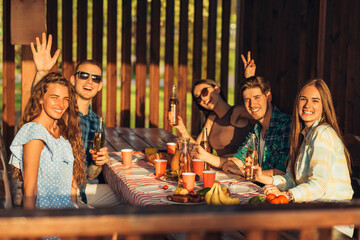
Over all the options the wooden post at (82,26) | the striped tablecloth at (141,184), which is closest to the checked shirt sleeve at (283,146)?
the striped tablecloth at (141,184)

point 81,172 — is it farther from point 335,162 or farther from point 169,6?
point 169,6

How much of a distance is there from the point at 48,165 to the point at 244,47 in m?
4.74

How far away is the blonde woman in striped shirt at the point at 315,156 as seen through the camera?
8.09ft

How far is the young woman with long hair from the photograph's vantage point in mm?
2438

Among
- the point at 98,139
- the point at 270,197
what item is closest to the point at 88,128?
the point at 98,139

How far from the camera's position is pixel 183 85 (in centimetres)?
691

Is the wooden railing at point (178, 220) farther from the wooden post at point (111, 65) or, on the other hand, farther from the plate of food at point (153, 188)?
the wooden post at point (111, 65)

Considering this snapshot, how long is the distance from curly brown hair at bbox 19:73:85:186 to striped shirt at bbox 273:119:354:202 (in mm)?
1181

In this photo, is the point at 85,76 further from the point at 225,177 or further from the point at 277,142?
the point at 277,142

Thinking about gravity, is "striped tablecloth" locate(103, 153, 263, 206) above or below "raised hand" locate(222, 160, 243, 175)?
below

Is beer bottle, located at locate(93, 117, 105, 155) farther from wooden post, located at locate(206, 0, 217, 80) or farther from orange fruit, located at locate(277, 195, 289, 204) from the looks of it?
wooden post, located at locate(206, 0, 217, 80)

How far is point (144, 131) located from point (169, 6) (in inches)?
75.2

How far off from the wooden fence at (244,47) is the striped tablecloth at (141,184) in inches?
87.9

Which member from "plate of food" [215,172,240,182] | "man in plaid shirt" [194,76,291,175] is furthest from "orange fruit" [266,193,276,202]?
"man in plaid shirt" [194,76,291,175]
